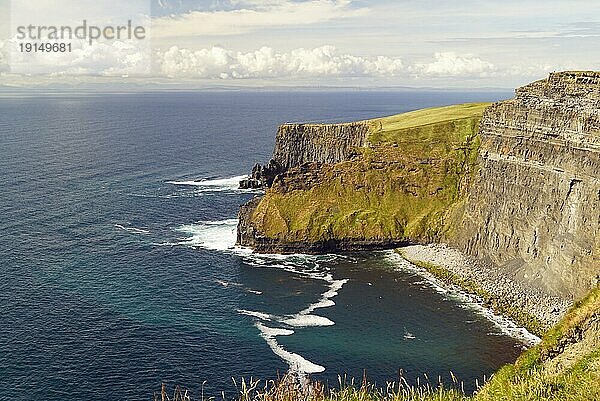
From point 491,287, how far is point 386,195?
38.0m

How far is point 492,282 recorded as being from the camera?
344 ft

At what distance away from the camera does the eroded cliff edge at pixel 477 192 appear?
310 ft

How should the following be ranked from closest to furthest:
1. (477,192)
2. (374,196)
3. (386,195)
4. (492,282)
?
(492,282), (477,192), (374,196), (386,195)

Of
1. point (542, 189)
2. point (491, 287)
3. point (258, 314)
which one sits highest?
point (542, 189)

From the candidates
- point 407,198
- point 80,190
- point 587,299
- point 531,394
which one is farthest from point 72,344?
point 80,190

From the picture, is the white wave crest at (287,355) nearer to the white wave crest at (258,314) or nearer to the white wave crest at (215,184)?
the white wave crest at (258,314)

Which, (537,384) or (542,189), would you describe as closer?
(537,384)

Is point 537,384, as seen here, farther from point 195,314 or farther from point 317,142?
point 317,142

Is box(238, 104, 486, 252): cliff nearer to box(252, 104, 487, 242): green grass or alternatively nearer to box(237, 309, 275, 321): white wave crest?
box(252, 104, 487, 242): green grass

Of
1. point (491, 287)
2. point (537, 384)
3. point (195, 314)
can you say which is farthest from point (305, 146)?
point (537, 384)

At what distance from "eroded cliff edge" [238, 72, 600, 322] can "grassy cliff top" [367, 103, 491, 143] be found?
46 cm

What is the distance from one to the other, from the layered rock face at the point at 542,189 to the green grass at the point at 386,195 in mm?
8665

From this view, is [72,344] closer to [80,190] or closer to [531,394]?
[531,394]

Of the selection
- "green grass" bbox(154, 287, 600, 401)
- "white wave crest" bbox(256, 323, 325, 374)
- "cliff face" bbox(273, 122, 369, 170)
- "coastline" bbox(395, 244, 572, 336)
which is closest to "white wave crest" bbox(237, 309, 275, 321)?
"white wave crest" bbox(256, 323, 325, 374)
